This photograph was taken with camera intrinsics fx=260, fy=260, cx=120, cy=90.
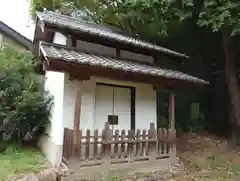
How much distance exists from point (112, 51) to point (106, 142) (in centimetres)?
309

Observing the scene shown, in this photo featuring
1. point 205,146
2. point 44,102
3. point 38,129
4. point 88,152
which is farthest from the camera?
point 205,146

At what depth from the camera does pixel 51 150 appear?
23.0 ft

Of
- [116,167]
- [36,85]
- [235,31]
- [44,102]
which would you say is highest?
[235,31]

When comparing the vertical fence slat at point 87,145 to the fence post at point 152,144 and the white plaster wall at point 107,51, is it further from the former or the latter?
the white plaster wall at point 107,51

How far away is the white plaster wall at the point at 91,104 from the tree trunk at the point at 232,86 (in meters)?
3.90

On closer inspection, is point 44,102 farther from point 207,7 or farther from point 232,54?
point 232,54

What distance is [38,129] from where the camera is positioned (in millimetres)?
8352

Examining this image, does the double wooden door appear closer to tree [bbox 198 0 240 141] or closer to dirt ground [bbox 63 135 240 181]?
dirt ground [bbox 63 135 240 181]

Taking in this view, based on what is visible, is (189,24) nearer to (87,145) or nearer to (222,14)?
(222,14)

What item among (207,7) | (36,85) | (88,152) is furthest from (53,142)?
(207,7)

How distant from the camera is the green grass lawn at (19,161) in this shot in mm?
6115

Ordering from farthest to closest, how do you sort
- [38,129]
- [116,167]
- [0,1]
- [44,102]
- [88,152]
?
1. [0,1]
2. [38,129]
3. [44,102]
4. [116,167]
5. [88,152]

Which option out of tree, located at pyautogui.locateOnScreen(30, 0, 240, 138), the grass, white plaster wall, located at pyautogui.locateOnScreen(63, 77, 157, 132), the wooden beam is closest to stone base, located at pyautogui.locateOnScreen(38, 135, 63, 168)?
white plaster wall, located at pyautogui.locateOnScreen(63, 77, 157, 132)

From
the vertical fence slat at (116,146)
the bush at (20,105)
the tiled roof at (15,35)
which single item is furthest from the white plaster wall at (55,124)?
the tiled roof at (15,35)
